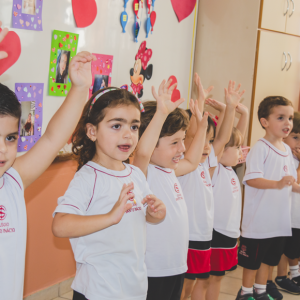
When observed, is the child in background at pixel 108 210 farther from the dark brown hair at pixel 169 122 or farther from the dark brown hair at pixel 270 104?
the dark brown hair at pixel 270 104

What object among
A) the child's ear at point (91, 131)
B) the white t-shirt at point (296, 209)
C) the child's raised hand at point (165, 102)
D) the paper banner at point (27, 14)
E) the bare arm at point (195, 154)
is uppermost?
the paper banner at point (27, 14)

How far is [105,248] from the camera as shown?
1186mm

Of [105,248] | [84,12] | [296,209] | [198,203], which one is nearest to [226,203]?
[198,203]

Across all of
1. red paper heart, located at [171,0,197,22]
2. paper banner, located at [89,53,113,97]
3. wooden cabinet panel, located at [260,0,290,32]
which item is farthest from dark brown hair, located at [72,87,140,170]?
wooden cabinet panel, located at [260,0,290,32]

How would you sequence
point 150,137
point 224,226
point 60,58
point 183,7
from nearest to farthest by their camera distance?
point 150,137
point 60,58
point 224,226
point 183,7

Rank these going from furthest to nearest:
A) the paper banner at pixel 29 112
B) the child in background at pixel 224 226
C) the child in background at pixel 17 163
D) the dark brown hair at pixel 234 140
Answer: the dark brown hair at pixel 234 140 → the child in background at pixel 224 226 → the paper banner at pixel 29 112 → the child in background at pixel 17 163

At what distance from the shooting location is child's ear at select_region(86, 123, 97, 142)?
1306mm

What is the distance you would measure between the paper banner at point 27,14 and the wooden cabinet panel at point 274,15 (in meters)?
1.62

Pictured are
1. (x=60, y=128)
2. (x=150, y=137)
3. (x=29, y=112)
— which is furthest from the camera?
(x=29, y=112)

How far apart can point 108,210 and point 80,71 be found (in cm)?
43

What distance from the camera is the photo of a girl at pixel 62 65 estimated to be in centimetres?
184

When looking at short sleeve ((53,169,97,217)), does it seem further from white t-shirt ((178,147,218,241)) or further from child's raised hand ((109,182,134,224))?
white t-shirt ((178,147,218,241))

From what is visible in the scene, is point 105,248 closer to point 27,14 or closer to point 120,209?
point 120,209

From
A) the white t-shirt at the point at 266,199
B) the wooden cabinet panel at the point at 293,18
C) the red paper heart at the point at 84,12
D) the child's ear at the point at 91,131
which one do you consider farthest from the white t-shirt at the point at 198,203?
the wooden cabinet panel at the point at 293,18
